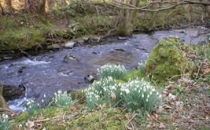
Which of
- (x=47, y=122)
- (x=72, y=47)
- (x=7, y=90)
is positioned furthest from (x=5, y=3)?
(x=47, y=122)

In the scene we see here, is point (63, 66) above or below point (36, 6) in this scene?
below

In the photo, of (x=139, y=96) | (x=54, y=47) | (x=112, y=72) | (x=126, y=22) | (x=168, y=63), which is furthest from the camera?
(x=126, y=22)

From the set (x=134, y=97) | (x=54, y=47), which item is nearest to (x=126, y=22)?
(x=54, y=47)

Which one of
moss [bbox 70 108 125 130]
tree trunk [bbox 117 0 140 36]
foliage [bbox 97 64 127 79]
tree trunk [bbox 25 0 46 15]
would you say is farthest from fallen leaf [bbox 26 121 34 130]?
tree trunk [bbox 117 0 140 36]

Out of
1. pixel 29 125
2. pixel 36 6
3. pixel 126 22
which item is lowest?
pixel 29 125

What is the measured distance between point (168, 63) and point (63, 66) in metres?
5.52

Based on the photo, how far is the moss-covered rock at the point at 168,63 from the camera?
17.6 feet

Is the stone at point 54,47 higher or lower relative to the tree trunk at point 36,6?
lower

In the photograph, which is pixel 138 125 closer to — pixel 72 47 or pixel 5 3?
pixel 72 47

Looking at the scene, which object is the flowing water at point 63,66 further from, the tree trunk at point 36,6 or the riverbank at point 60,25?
Result: the tree trunk at point 36,6

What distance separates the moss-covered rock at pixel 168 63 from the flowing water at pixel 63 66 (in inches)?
33.5

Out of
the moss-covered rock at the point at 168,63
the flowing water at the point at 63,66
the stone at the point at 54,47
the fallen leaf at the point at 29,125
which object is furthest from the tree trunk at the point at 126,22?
the fallen leaf at the point at 29,125

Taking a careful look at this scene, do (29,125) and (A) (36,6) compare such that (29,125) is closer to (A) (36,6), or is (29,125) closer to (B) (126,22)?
(A) (36,6)

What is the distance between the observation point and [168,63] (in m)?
5.56
